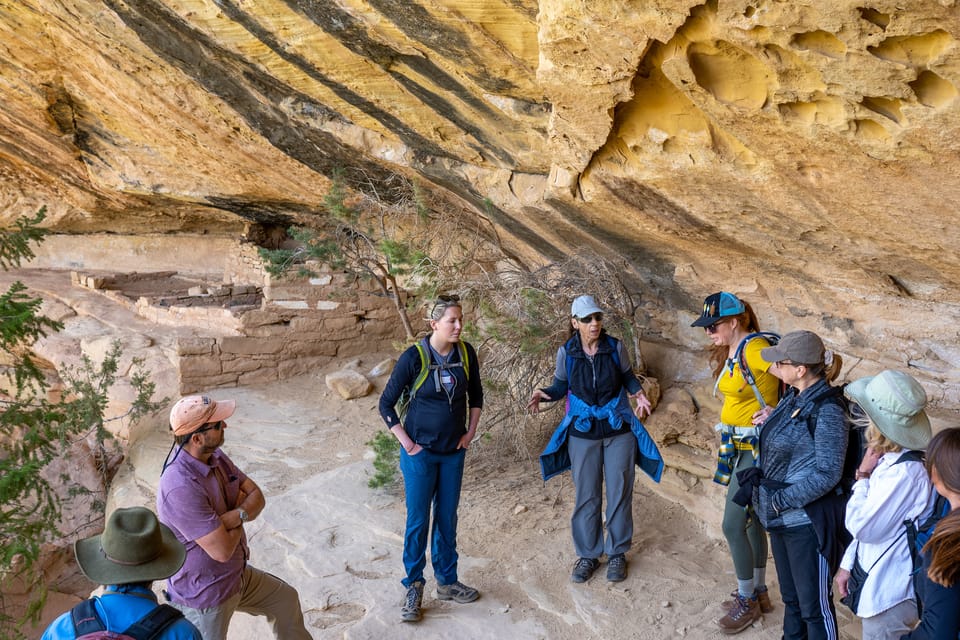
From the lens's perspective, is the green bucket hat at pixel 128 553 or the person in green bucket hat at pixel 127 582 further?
the green bucket hat at pixel 128 553

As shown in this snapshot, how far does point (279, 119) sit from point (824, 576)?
4.92 m

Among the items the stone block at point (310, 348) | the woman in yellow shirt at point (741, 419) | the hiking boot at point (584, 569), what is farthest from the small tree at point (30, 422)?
the woman in yellow shirt at point (741, 419)

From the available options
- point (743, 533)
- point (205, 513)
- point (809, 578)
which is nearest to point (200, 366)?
point (205, 513)

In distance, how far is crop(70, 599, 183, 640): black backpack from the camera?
183cm

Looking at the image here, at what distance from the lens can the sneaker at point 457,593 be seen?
144 inches

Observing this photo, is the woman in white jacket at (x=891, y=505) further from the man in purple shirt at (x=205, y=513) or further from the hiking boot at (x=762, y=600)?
the man in purple shirt at (x=205, y=513)

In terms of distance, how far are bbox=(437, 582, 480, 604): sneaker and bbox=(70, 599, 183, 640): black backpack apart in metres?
1.91

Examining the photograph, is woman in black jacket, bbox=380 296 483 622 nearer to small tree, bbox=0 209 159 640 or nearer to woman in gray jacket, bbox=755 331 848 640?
woman in gray jacket, bbox=755 331 848 640

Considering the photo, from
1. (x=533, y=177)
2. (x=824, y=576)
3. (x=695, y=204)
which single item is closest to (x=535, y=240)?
(x=533, y=177)

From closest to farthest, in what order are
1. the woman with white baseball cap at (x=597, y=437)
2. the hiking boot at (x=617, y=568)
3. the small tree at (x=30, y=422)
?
the woman with white baseball cap at (x=597, y=437) → the hiking boot at (x=617, y=568) → the small tree at (x=30, y=422)

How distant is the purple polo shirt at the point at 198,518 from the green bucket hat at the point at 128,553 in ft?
1.37

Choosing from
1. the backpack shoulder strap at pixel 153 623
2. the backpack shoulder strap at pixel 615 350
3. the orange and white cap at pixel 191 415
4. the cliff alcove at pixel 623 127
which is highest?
the cliff alcove at pixel 623 127

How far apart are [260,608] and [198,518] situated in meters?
0.66

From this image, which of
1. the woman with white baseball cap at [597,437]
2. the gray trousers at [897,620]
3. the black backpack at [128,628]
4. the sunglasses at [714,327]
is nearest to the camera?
the black backpack at [128,628]
